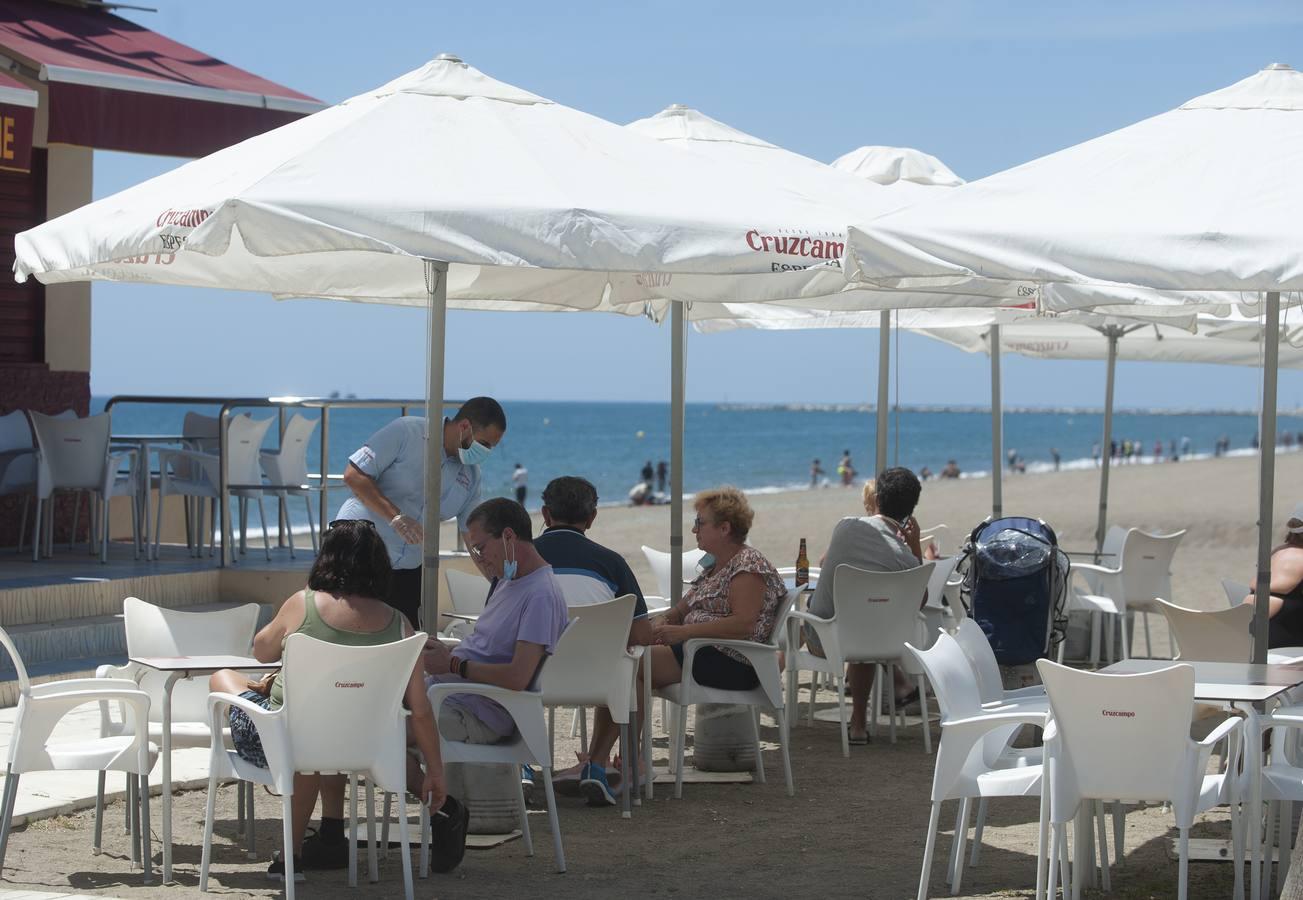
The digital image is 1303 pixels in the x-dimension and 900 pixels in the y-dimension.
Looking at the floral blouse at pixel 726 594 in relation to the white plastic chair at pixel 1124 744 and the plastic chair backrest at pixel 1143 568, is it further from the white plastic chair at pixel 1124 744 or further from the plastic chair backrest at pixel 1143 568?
the plastic chair backrest at pixel 1143 568

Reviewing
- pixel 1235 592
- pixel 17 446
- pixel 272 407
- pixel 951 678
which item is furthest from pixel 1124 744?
pixel 17 446

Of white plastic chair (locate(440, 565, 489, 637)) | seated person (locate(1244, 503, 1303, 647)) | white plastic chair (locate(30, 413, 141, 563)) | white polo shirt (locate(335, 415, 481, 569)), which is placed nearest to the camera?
seated person (locate(1244, 503, 1303, 647))

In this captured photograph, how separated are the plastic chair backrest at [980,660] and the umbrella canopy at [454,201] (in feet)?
4.67

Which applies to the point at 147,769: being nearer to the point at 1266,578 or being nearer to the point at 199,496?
the point at 1266,578

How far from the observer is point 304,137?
18.8 ft

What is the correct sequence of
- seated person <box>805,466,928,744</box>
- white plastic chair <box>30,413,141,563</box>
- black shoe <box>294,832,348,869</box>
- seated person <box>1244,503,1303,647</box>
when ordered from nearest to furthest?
black shoe <box>294,832,348,869</box>, seated person <box>1244,503,1303,647</box>, seated person <box>805,466,928,744</box>, white plastic chair <box>30,413,141,563</box>

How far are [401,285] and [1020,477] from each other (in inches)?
1856

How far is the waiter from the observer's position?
21.7 feet

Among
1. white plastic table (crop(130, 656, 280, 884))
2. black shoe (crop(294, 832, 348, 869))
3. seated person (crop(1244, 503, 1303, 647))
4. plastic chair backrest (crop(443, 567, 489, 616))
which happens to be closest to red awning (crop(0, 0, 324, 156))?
plastic chair backrest (crop(443, 567, 489, 616))

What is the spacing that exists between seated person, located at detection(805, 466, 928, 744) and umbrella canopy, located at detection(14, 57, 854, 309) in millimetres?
1945

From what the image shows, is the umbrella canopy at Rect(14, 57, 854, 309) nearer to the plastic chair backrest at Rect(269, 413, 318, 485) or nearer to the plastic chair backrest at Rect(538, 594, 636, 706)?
the plastic chair backrest at Rect(538, 594, 636, 706)

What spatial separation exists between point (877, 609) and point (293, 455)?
4.80 meters

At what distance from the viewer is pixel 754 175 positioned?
668 centimetres

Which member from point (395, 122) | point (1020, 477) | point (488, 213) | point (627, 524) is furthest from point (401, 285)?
point (1020, 477)
